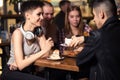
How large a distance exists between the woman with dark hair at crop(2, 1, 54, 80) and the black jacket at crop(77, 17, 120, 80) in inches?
26.7

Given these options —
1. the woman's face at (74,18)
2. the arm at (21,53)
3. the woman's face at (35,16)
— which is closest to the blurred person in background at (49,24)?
the woman's face at (74,18)

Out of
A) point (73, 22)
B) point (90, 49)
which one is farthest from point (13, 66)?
point (73, 22)

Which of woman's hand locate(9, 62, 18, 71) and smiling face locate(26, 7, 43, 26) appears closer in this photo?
woman's hand locate(9, 62, 18, 71)

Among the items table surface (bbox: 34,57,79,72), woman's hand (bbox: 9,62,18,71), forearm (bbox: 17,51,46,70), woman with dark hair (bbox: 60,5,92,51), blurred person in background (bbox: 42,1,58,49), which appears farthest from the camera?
woman with dark hair (bbox: 60,5,92,51)

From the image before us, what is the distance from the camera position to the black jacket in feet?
7.93

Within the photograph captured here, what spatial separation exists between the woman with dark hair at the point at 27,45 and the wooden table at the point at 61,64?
7 cm

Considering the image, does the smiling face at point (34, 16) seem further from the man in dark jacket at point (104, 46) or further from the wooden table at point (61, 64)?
the man in dark jacket at point (104, 46)

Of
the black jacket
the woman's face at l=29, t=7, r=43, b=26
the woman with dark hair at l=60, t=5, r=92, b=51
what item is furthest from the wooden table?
the woman with dark hair at l=60, t=5, r=92, b=51

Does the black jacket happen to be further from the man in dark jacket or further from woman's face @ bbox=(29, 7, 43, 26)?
woman's face @ bbox=(29, 7, 43, 26)

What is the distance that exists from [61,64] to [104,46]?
0.58 m

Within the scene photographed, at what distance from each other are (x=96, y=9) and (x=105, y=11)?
80 millimetres

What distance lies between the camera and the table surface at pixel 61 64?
2795 mm

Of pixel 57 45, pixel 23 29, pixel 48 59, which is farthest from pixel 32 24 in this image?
pixel 57 45

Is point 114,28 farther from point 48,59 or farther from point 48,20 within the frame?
point 48,20
